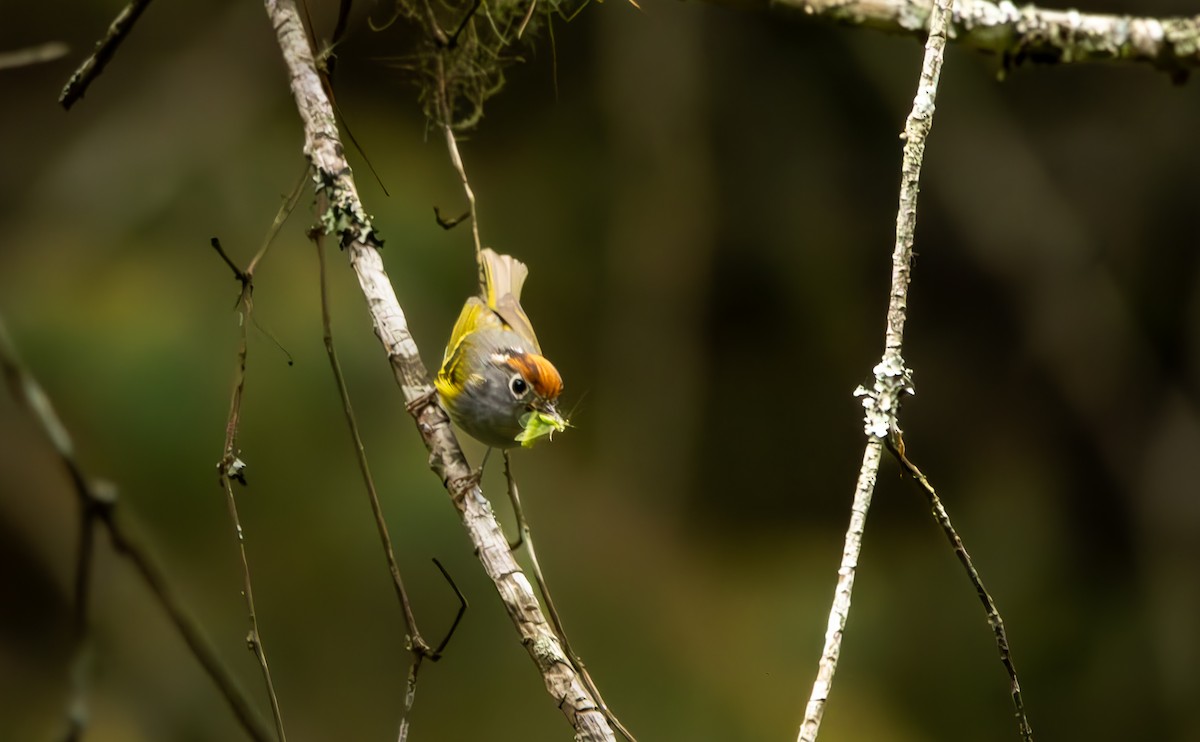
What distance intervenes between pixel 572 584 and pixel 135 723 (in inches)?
81.4

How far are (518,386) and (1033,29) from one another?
1844 mm

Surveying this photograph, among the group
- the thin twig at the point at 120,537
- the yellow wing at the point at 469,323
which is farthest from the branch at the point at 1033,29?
the thin twig at the point at 120,537

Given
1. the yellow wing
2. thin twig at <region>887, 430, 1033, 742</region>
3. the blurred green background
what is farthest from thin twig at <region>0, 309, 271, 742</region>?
the blurred green background

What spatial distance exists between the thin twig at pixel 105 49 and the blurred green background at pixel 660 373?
7.46 feet

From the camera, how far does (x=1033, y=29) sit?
289cm

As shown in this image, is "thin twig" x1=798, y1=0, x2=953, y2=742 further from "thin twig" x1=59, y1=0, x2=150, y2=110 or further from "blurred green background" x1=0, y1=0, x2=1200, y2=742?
"blurred green background" x1=0, y1=0, x2=1200, y2=742

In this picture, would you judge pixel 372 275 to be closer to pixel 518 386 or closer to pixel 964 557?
pixel 518 386

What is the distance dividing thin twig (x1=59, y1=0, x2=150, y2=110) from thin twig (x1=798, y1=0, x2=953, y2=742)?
61.9 inches

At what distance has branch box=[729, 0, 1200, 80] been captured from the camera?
8.87 feet

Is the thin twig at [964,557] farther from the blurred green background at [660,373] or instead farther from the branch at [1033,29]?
the blurred green background at [660,373]

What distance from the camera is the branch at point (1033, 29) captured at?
2705mm

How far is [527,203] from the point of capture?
5270 millimetres

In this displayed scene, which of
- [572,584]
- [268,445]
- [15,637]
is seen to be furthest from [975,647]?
[15,637]

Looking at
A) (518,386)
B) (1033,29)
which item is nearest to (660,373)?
(1033,29)
